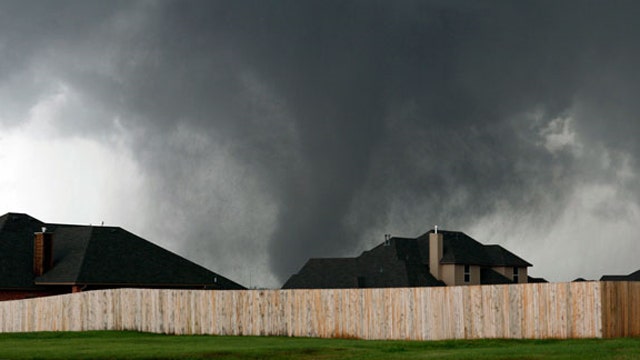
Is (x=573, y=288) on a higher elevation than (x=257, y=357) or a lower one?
higher

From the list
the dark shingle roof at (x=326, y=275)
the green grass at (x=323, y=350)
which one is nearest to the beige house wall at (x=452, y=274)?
the dark shingle roof at (x=326, y=275)

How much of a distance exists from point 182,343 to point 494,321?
10473 mm

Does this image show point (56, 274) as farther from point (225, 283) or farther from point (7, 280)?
point (225, 283)

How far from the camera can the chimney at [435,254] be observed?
67750 millimetres

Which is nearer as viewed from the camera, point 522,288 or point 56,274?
point 522,288

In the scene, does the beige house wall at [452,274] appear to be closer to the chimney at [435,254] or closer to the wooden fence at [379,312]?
the chimney at [435,254]

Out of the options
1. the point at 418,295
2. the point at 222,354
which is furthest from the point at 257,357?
the point at 418,295

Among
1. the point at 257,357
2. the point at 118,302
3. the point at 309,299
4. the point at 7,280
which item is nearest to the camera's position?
the point at 257,357

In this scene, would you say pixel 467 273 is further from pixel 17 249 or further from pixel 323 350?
pixel 323 350

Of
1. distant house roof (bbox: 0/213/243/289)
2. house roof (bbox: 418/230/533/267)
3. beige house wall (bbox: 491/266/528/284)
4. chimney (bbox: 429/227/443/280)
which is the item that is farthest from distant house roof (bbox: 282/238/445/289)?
distant house roof (bbox: 0/213/243/289)

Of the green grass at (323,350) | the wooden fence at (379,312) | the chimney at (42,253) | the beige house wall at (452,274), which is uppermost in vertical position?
the chimney at (42,253)

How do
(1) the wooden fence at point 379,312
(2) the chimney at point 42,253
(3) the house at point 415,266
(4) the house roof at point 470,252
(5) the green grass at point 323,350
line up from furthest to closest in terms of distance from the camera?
(4) the house roof at point 470,252
(3) the house at point 415,266
(2) the chimney at point 42,253
(1) the wooden fence at point 379,312
(5) the green grass at point 323,350

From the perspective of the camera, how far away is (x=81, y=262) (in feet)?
173

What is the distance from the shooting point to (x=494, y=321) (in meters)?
31.2
